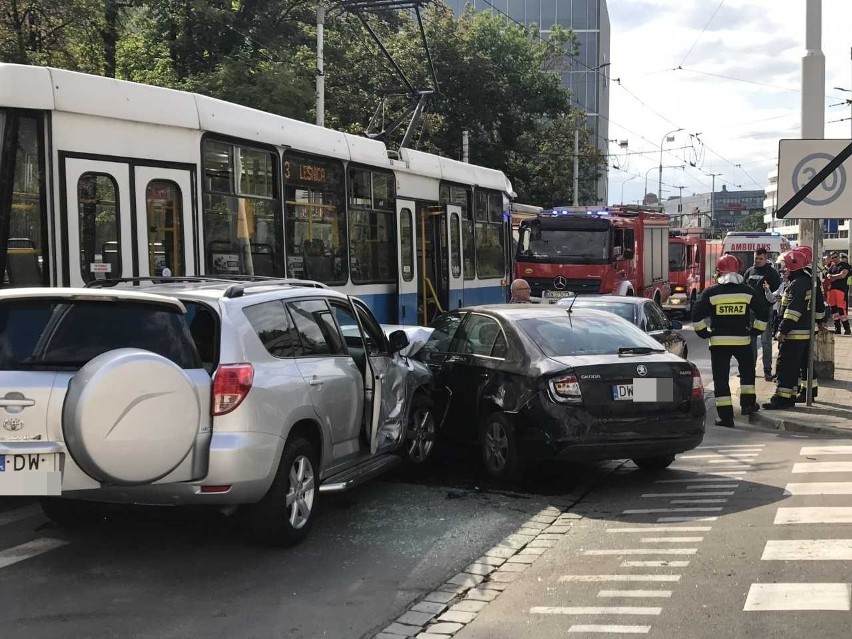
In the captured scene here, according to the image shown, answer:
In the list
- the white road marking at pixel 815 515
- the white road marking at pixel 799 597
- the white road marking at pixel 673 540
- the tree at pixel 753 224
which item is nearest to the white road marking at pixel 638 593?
the white road marking at pixel 799 597

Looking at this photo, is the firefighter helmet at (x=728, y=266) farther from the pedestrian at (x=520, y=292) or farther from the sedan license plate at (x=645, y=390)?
the sedan license plate at (x=645, y=390)

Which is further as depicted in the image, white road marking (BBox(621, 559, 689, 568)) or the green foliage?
the green foliage

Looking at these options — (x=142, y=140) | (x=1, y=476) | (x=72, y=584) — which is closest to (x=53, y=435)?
(x=1, y=476)

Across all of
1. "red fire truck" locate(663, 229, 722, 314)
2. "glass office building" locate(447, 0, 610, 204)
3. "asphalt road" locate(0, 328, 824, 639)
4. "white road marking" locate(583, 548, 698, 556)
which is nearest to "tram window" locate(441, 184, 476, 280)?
"asphalt road" locate(0, 328, 824, 639)

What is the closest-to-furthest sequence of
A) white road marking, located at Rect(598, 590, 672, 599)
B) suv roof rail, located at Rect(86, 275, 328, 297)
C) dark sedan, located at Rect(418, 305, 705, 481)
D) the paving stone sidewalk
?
1. white road marking, located at Rect(598, 590, 672, 599)
2. suv roof rail, located at Rect(86, 275, 328, 297)
3. dark sedan, located at Rect(418, 305, 705, 481)
4. the paving stone sidewalk

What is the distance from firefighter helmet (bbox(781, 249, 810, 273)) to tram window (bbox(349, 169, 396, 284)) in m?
5.17

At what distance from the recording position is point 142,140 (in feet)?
29.6

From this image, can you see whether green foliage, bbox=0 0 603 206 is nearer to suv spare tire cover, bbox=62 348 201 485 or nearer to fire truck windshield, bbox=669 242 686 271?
fire truck windshield, bbox=669 242 686 271

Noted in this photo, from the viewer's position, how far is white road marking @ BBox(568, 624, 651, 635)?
15.4 ft

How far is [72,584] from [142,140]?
474cm

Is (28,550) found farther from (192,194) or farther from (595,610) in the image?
(192,194)

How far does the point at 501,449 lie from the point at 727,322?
417cm

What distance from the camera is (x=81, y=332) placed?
5.48 metres

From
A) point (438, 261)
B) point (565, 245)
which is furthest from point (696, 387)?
point (565, 245)
